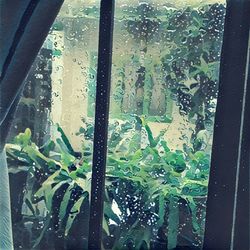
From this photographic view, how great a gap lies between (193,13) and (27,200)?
0.68 metres

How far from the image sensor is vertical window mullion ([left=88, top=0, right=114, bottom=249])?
3.66ft

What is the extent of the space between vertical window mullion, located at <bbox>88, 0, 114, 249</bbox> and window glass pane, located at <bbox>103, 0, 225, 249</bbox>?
0.05 feet

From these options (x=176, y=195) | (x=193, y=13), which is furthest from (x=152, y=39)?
(x=176, y=195)

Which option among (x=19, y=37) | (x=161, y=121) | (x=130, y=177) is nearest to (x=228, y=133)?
(x=161, y=121)

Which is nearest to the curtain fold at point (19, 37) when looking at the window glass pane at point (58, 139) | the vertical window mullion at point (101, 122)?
the window glass pane at point (58, 139)

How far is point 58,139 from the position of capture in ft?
3.77

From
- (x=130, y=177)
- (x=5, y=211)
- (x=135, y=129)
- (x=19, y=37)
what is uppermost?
(x=19, y=37)

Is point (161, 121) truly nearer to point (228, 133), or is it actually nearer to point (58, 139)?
point (228, 133)

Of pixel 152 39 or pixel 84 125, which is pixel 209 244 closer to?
pixel 84 125

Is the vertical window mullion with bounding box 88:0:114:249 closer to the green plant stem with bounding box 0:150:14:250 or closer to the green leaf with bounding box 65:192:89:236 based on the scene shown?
the green leaf with bounding box 65:192:89:236

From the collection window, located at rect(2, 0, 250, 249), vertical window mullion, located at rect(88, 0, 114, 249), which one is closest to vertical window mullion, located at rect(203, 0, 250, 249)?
window, located at rect(2, 0, 250, 249)

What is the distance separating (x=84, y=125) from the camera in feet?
3.75

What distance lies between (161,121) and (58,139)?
28cm

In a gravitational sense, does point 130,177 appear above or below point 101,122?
below
